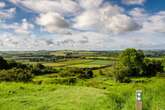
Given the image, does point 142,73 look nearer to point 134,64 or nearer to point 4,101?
point 134,64

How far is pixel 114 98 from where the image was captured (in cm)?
1738

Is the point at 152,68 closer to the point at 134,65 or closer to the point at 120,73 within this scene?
the point at 134,65

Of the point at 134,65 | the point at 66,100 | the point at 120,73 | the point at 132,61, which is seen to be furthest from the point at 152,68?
the point at 66,100

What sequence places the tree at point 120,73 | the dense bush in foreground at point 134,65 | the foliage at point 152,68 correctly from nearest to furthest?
the tree at point 120,73, the dense bush in foreground at point 134,65, the foliage at point 152,68

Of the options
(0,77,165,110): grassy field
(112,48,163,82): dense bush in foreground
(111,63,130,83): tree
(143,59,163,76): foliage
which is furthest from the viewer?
(143,59,163,76): foliage

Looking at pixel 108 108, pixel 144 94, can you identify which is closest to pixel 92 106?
pixel 108 108

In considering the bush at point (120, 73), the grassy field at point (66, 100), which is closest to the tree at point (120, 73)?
the bush at point (120, 73)

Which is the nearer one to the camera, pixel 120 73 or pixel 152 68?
pixel 120 73

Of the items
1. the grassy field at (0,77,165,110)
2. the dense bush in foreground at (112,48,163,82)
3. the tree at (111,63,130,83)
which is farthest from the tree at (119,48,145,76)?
the grassy field at (0,77,165,110)

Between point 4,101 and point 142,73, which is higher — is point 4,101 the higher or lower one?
the higher one

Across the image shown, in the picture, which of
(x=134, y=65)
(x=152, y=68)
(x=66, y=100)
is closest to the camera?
(x=66, y=100)

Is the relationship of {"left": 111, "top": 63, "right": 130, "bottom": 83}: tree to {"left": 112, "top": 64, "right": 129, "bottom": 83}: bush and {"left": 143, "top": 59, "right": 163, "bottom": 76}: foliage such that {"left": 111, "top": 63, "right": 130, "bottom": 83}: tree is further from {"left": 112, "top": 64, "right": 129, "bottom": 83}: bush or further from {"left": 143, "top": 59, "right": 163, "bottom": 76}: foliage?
{"left": 143, "top": 59, "right": 163, "bottom": 76}: foliage

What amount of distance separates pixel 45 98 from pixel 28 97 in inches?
42.7

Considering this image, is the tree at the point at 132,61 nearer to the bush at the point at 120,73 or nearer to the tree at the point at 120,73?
the tree at the point at 120,73
